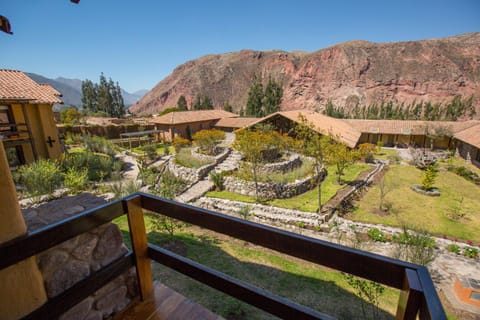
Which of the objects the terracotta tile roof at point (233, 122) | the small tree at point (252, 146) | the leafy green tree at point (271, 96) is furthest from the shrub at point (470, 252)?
the leafy green tree at point (271, 96)

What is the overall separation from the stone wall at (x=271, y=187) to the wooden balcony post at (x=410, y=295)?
38.9 ft

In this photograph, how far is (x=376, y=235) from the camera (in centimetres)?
867

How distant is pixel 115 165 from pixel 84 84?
52061 millimetres

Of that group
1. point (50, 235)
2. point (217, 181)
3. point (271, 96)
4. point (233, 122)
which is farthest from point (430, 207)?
point (271, 96)

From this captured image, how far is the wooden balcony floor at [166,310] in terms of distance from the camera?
2.06 meters

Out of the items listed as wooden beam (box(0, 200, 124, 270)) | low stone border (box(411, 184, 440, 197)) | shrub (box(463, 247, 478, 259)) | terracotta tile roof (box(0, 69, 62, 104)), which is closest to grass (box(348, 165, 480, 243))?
low stone border (box(411, 184, 440, 197))

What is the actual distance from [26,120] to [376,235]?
1676 centimetres

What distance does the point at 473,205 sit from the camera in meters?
11.6

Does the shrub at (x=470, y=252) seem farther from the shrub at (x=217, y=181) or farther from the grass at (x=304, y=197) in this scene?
the shrub at (x=217, y=181)

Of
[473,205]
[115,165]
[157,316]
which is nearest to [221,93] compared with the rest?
[115,165]

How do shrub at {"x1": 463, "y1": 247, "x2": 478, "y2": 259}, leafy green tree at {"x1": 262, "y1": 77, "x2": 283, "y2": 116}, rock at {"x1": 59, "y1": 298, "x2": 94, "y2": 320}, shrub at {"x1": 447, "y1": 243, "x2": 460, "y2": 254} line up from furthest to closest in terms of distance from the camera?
leafy green tree at {"x1": 262, "y1": 77, "x2": 283, "y2": 116}
shrub at {"x1": 447, "y1": 243, "x2": 460, "y2": 254}
shrub at {"x1": 463, "y1": 247, "x2": 478, "y2": 259}
rock at {"x1": 59, "y1": 298, "x2": 94, "y2": 320}

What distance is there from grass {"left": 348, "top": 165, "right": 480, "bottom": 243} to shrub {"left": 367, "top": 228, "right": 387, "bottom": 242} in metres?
1.20

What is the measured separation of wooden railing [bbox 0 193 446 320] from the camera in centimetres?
99

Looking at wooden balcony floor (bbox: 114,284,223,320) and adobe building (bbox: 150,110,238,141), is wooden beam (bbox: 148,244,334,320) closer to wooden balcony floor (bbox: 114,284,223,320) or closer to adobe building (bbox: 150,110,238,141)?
wooden balcony floor (bbox: 114,284,223,320)
